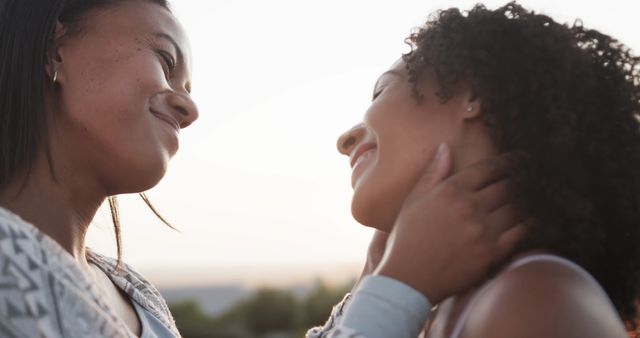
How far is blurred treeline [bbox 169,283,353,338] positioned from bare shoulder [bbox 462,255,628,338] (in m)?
14.4

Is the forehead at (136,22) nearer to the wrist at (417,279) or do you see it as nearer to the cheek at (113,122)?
the cheek at (113,122)

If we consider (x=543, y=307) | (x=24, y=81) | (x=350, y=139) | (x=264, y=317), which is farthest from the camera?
(x=264, y=317)

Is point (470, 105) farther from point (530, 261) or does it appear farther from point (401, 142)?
point (530, 261)

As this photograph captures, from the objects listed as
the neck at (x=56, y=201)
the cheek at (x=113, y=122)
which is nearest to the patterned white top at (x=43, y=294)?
the neck at (x=56, y=201)

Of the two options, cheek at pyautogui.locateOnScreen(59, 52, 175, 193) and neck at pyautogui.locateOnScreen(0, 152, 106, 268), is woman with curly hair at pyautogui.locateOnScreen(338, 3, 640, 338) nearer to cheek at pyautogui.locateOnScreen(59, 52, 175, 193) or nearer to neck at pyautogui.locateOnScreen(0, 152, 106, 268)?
cheek at pyautogui.locateOnScreen(59, 52, 175, 193)

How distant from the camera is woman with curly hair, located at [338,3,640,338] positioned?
1824 millimetres

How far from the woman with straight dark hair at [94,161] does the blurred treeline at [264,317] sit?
13.9 meters

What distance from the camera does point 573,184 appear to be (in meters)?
1.85

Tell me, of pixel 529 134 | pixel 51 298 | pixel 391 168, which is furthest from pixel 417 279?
pixel 51 298

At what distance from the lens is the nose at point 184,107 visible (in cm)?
236

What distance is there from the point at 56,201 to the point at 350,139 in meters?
0.88

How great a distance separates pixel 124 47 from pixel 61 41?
0.60 feet

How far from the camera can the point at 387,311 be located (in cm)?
168

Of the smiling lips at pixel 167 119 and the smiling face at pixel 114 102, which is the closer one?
the smiling face at pixel 114 102
